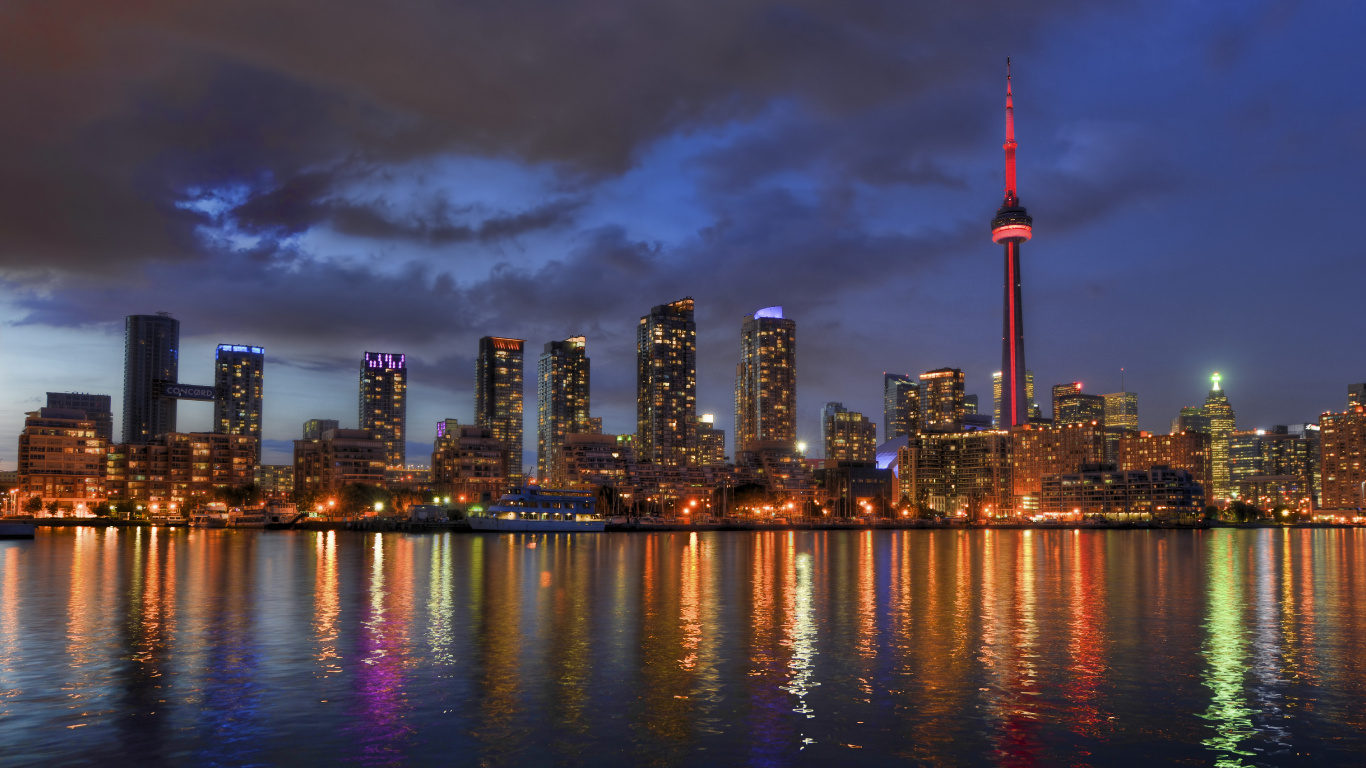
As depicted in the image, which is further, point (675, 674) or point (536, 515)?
point (536, 515)

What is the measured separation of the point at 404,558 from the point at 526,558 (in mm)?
12329

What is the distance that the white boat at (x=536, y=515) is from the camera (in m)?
187

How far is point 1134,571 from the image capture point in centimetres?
8881

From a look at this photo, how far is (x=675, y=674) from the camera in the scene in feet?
114

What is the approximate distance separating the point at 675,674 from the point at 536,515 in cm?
16007

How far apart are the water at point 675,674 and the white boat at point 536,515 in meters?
118

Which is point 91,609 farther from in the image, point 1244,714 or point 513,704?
point 1244,714

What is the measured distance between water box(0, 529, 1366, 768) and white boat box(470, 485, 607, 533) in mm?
117661

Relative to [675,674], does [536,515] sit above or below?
below

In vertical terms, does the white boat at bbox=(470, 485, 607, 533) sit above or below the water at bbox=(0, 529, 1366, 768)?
below

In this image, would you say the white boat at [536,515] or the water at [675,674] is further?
the white boat at [536,515]

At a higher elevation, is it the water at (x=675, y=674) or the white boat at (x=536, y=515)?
the water at (x=675, y=674)

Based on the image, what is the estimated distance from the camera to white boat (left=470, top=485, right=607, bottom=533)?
18712cm

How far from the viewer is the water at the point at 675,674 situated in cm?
2556
